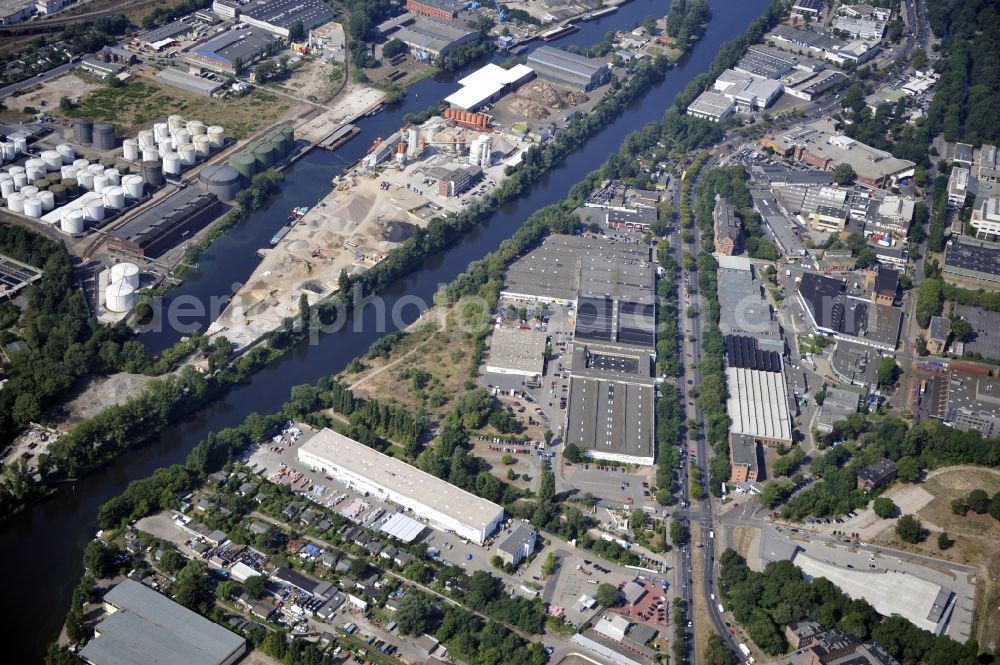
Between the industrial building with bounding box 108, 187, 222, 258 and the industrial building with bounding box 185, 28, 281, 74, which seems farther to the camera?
the industrial building with bounding box 185, 28, 281, 74

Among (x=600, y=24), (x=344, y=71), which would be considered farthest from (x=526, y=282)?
(x=600, y=24)

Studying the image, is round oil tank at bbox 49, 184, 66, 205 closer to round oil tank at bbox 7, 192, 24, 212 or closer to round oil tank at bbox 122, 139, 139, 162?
round oil tank at bbox 7, 192, 24, 212

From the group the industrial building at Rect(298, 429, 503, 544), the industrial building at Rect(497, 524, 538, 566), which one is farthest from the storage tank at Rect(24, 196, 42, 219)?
the industrial building at Rect(497, 524, 538, 566)

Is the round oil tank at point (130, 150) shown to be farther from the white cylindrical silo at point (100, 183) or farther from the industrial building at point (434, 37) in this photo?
the industrial building at point (434, 37)

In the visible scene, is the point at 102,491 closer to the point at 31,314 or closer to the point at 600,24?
the point at 31,314

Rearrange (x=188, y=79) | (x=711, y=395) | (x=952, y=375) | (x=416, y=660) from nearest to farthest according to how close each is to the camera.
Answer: (x=416, y=660) < (x=711, y=395) < (x=952, y=375) < (x=188, y=79)

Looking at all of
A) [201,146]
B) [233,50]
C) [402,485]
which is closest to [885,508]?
[402,485]

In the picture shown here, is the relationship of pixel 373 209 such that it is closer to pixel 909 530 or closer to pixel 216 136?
pixel 216 136
